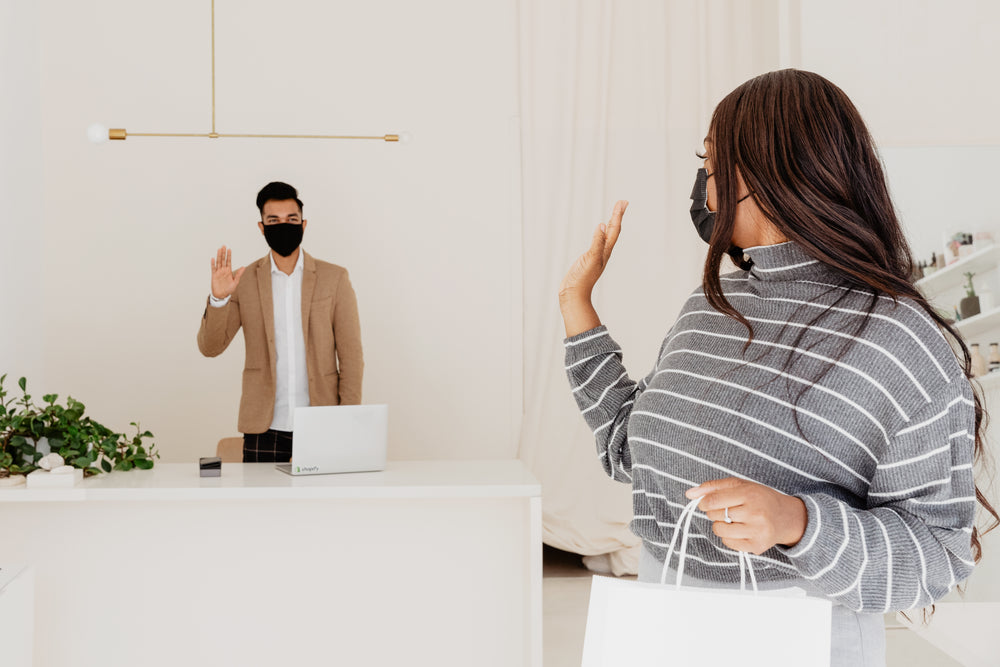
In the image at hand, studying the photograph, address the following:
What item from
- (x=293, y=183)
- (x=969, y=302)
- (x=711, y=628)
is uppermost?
(x=293, y=183)

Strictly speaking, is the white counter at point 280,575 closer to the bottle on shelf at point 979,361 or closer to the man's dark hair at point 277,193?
the man's dark hair at point 277,193

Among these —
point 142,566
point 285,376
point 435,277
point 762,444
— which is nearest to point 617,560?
point 435,277

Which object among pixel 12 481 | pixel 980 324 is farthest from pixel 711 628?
pixel 980 324

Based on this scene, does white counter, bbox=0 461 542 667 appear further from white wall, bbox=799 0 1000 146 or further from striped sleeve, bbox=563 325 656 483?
white wall, bbox=799 0 1000 146

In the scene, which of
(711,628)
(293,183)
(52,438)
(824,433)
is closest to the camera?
(711,628)

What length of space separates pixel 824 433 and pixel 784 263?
22 cm

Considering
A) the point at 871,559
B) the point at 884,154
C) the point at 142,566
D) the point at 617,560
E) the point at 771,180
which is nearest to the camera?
the point at 871,559

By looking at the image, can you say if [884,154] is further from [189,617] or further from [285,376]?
[189,617]

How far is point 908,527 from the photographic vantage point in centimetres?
95

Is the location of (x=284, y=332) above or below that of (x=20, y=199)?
below

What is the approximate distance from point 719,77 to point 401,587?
3.33m

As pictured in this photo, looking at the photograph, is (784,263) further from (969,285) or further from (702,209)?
(969,285)

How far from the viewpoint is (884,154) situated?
3723 mm

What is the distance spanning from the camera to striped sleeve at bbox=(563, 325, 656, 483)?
1.30 metres
